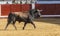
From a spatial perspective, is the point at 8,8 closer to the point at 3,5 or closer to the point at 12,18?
the point at 3,5

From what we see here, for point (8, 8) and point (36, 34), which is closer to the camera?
point (36, 34)

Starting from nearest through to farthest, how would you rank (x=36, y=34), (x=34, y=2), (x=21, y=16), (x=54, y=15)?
1. (x=36, y=34)
2. (x=21, y=16)
3. (x=54, y=15)
4. (x=34, y=2)

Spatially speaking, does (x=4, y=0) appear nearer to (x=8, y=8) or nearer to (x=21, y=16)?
(x=8, y=8)

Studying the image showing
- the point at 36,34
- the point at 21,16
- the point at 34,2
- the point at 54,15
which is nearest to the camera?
the point at 36,34

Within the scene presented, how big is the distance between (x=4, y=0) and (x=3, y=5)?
214cm

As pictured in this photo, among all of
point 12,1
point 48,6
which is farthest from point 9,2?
point 48,6

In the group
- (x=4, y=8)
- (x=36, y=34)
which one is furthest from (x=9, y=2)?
(x=36, y=34)

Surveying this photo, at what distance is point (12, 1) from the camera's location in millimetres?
20094

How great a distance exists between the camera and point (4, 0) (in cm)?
2067

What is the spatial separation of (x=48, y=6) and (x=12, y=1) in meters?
2.98

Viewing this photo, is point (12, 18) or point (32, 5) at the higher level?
point (12, 18)

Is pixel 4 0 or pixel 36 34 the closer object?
pixel 36 34

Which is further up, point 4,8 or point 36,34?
point 36,34

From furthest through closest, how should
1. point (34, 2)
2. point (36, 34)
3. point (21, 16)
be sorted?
1. point (34, 2)
2. point (21, 16)
3. point (36, 34)
